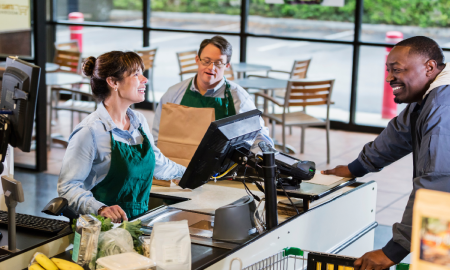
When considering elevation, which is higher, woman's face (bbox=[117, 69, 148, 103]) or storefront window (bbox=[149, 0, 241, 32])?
storefront window (bbox=[149, 0, 241, 32])

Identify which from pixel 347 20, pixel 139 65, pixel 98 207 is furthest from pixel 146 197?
pixel 347 20

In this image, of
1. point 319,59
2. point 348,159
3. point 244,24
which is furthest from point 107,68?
point 319,59

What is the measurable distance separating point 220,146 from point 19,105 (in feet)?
4.36

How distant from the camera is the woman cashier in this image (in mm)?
2252

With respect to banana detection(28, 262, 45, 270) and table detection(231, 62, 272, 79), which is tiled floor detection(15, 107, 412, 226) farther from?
banana detection(28, 262, 45, 270)

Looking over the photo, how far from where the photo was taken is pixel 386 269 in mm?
1931

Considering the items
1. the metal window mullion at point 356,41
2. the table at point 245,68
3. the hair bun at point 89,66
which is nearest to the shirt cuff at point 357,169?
the hair bun at point 89,66

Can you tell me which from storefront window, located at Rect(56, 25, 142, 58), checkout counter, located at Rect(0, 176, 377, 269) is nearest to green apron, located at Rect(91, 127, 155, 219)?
checkout counter, located at Rect(0, 176, 377, 269)

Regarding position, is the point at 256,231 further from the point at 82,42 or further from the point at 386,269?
the point at 82,42

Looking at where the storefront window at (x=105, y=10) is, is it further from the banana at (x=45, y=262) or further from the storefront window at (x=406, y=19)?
the banana at (x=45, y=262)

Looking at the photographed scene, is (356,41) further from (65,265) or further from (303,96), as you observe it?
(65,265)

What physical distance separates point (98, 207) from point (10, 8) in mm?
3627

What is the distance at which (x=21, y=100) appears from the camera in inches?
109

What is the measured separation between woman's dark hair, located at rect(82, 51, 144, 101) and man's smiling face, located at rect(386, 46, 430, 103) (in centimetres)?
106
